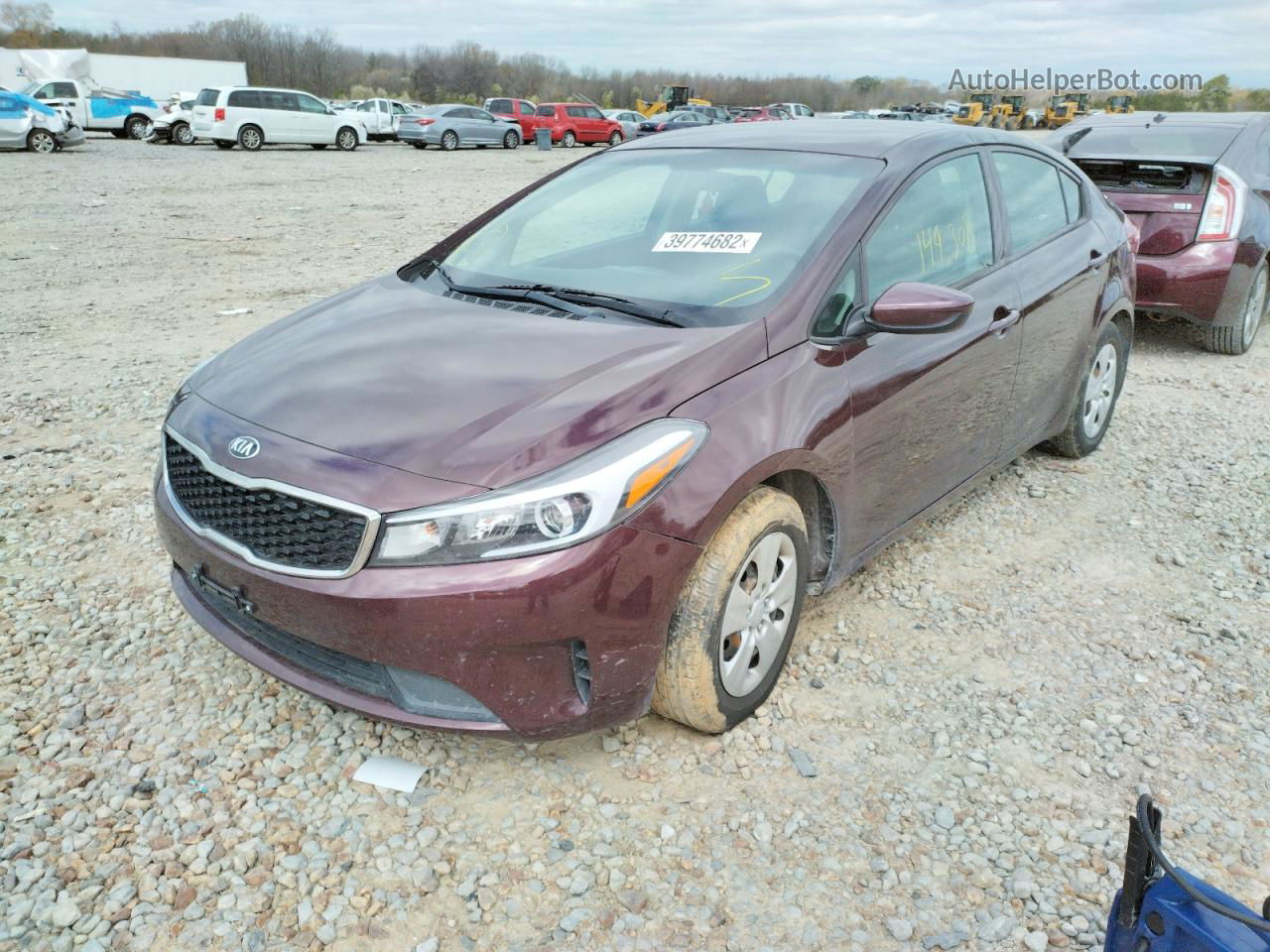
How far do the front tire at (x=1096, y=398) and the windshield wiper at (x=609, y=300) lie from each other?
2550mm

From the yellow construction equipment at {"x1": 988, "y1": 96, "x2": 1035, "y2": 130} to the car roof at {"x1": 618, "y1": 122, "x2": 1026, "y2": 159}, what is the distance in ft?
173

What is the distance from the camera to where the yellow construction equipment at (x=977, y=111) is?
49747 millimetres

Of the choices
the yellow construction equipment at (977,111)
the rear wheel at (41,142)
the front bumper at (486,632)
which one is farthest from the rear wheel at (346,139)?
the yellow construction equipment at (977,111)

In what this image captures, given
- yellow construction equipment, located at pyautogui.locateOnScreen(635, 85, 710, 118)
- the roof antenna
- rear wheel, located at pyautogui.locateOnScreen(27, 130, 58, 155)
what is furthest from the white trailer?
the roof antenna

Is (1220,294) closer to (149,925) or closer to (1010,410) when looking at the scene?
(1010,410)

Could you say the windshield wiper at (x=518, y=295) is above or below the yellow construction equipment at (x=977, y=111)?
below

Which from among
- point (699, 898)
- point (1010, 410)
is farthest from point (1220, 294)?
point (699, 898)

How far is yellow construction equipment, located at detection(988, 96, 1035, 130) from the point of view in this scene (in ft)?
171

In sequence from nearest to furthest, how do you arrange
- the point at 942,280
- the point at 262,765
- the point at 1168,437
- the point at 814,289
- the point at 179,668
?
the point at 262,765, the point at 814,289, the point at 179,668, the point at 942,280, the point at 1168,437

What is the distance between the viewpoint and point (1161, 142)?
6.89 metres

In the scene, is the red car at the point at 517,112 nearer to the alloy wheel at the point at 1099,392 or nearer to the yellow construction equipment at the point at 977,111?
the yellow construction equipment at the point at 977,111

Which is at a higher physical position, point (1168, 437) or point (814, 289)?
point (814, 289)

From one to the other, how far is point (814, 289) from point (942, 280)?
0.75m

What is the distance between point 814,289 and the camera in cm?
297
